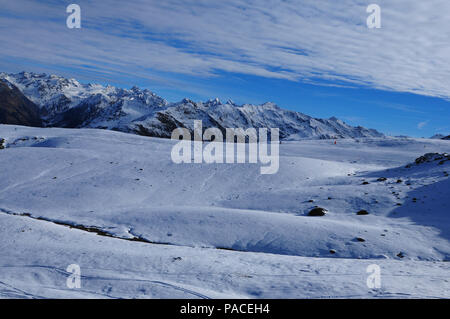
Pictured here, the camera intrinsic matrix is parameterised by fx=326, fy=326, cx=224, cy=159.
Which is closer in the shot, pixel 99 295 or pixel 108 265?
pixel 99 295

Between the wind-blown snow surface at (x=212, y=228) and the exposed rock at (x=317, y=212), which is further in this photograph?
the exposed rock at (x=317, y=212)

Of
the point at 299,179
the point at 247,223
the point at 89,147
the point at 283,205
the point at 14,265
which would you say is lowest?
the point at 14,265

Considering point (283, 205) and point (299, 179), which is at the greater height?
point (299, 179)

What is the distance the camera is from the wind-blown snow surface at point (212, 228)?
9422mm

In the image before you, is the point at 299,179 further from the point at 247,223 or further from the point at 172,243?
the point at 172,243

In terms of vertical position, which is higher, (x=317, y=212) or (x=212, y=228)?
(x=317, y=212)

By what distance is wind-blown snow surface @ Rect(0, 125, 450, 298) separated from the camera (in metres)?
9.42

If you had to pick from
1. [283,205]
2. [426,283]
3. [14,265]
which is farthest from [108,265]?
[283,205]

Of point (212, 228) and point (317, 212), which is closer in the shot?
point (212, 228)

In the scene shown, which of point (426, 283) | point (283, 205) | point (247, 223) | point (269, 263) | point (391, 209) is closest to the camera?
point (426, 283)

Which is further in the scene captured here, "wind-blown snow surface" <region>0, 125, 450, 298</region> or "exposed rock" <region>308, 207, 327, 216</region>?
"exposed rock" <region>308, 207, 327, 216</region>

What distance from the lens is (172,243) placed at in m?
15.3

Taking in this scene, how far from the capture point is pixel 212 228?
16359 mm
